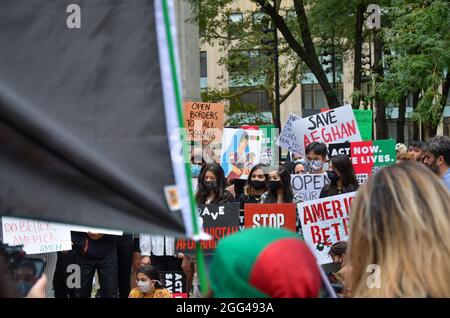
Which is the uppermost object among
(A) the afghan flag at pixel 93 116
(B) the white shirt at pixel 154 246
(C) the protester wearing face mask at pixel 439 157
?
(A) the afghan flag at pixel 93 116

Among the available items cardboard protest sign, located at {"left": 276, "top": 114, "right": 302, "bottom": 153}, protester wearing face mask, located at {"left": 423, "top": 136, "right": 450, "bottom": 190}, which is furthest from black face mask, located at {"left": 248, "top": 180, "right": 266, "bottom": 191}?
cardboard protest sign, located at {"left": 276, "top": 114, "right": 302, "bottom": 153}

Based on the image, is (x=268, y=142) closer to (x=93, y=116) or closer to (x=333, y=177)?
(x=333, y=177)

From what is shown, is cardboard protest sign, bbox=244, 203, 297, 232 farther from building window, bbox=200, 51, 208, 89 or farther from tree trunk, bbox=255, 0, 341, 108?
building window, bbox=200, 51, 208, 89

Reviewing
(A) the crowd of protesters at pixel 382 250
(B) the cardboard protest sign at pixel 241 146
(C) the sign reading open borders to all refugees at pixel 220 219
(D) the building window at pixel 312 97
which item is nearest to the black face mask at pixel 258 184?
(C) the sign reading open borders to all refugees at pixel 220 219

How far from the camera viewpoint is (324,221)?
301 inches

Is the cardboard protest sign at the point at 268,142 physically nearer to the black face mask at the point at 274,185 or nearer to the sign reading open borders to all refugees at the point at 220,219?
the black face mask at the point at 274,185

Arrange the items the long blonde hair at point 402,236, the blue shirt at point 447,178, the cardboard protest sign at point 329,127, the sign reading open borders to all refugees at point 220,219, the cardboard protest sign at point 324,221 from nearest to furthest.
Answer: the long blonde hair at point 402,236 → the blue shirt at point 447,178 → the cardboard protest sign at point 324,221 → the sign reading open borders to all refugees at point 220,219 → the cardboard protest sign at point 329,127

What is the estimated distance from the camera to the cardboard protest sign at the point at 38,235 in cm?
780

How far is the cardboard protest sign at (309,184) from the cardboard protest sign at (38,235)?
111 inches

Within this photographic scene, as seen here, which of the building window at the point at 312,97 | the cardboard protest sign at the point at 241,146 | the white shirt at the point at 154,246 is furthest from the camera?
the building window at the point at 312,97

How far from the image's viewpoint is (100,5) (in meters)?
2.53

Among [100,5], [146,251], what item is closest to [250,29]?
[146,251]
